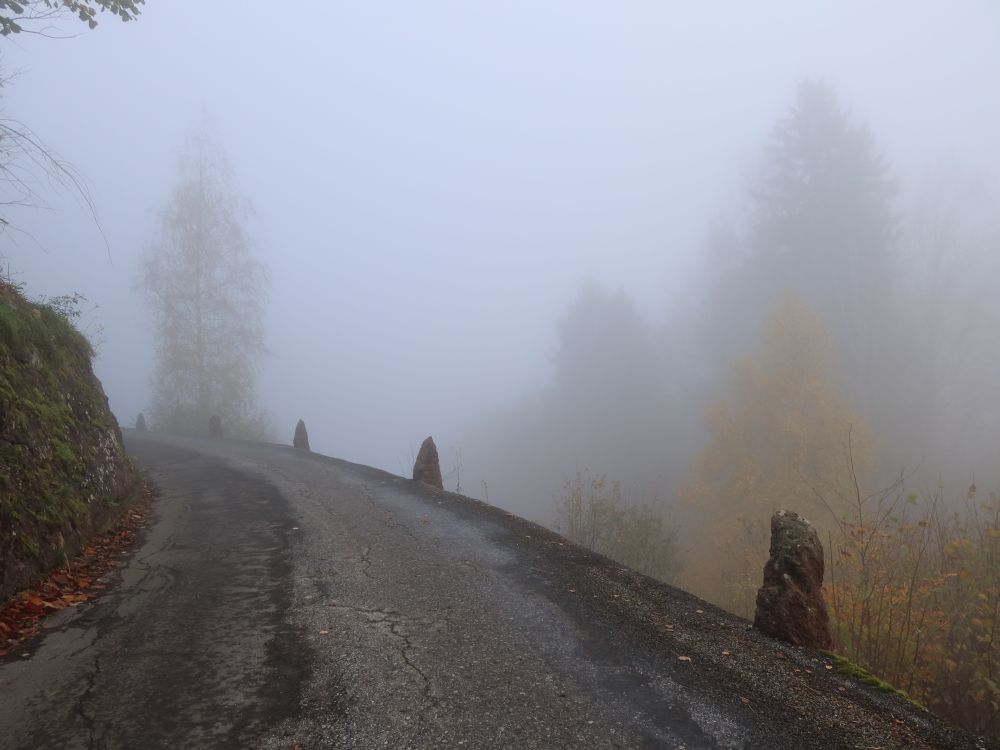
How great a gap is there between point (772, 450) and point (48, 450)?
57.1 ft

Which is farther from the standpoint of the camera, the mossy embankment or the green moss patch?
the mossy embankment

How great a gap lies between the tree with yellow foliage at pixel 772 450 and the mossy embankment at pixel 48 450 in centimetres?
1263

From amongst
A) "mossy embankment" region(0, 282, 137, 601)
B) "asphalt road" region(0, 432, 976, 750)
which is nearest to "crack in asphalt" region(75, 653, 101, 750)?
"asphalt road" region(0, 432, 976, 750)

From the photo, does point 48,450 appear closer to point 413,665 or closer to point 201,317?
point 413,665

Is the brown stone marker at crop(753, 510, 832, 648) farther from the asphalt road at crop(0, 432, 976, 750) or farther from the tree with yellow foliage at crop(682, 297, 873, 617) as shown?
the tree with yellow foliage at crop(682, 297, 873, 617)

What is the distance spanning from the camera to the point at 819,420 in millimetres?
16484

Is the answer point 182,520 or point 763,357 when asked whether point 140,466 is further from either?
point 763,357

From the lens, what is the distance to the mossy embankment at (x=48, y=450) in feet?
15.4

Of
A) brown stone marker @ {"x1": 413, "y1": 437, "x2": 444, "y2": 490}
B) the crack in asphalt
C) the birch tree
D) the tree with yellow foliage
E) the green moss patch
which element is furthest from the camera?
the birch tree

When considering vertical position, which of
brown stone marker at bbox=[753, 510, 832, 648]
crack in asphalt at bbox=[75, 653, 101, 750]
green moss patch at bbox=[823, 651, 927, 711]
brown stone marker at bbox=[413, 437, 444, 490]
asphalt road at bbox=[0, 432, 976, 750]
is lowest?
crack in asphalt at bbox=[75, 653, 101, 750]

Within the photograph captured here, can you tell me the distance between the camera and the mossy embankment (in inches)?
184

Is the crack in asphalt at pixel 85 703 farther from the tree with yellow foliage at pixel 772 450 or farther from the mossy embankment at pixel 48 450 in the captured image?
the tree with yellow foliage at pixel 772 450

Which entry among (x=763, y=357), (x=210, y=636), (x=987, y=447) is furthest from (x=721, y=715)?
(x=987, y=447)

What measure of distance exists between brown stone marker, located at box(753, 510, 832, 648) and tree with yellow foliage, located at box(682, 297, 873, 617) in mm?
10853
